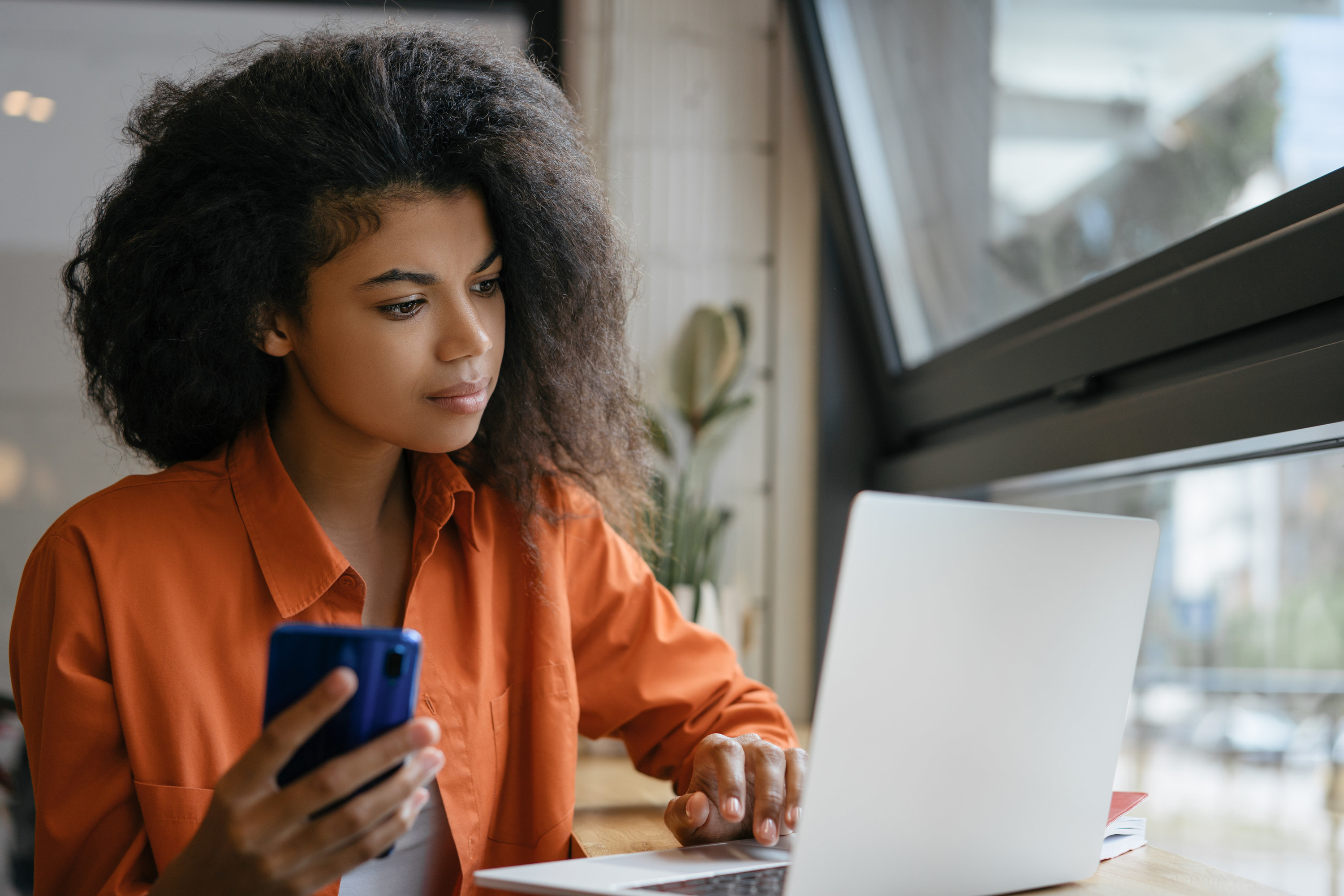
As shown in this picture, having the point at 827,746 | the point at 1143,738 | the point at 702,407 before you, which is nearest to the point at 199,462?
the point at 827,746

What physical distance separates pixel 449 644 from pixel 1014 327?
1.02m

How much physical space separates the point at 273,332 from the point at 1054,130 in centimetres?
119

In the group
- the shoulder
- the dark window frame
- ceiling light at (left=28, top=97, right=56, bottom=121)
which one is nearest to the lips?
the shoulder

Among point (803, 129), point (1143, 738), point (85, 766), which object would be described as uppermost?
point (803, 129)

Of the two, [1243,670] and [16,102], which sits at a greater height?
[16,102]

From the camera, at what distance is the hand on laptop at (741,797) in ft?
2.92

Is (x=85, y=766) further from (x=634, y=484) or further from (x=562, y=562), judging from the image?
(x=634, y=484)

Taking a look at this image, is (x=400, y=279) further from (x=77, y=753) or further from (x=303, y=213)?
(x=77, y=753)

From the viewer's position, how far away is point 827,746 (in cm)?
62

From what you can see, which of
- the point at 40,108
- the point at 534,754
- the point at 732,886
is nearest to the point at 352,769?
the point at 732,886

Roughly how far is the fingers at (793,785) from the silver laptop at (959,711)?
123 millimetres

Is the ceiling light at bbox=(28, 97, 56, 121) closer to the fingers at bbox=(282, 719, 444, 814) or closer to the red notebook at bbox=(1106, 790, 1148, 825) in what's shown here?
the fingers at bbox=(282, 719, 444, 814)

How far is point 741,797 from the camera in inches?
36.3

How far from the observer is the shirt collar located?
994 millimetres
